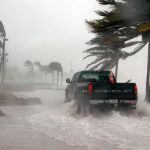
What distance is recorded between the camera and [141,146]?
7.37 meters

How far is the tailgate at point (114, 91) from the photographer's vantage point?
40.5ft

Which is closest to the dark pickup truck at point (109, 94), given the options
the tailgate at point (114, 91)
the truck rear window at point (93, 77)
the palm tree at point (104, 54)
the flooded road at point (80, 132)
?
the tailgate at point (114, 91)

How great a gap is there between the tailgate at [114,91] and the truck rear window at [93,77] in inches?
98.9

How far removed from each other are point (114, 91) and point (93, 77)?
296 centimetres

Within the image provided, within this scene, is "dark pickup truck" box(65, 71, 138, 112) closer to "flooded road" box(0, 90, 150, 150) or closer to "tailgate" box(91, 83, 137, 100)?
"tailgate" box(91, 83, 137, 100)

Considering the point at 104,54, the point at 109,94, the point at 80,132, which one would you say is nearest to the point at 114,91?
the point at 109,94

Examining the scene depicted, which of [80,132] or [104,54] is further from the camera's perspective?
[104,54]

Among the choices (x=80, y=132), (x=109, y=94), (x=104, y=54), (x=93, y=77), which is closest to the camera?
(x=80, y=132)

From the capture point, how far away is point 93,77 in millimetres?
15320

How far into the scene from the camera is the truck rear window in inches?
588

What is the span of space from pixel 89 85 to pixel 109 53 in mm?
16896

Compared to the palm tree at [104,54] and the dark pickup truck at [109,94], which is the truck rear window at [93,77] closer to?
the dark pickup truck at [109,94]

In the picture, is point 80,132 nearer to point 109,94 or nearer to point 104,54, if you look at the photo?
point 109,94

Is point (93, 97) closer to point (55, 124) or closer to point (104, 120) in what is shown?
point (104, 120)
